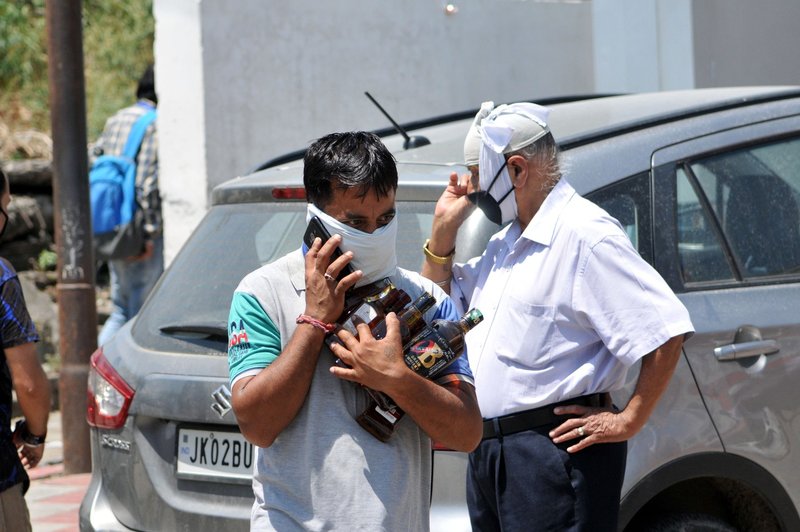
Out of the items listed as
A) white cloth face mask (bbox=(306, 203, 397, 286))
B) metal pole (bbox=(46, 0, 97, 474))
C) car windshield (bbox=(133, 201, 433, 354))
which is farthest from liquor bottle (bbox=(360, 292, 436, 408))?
metal pole (bbox=(46, 0, 97, 474))

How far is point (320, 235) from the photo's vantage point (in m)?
2.39

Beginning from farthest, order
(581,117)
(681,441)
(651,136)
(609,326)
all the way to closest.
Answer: (581,117) < (651,136) < (681,441) < (609,326)

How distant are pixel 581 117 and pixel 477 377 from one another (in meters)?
1.28

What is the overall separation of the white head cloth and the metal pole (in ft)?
13.9

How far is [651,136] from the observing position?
3641 millimetres

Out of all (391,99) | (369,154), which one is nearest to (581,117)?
(369,154)

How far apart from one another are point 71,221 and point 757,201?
433 centimetres

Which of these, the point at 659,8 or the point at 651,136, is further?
the point at 659,8

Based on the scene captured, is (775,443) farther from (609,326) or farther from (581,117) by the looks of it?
(581,117)

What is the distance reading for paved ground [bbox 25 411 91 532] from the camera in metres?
5.93

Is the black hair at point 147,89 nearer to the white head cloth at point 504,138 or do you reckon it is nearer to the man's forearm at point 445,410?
the white head cloth at point 504,138

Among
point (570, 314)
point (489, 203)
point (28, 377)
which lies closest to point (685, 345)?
point (570, 314)

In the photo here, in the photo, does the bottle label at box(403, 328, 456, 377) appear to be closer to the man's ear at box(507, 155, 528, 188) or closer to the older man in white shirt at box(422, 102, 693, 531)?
the older man in white shirt at box(422, 102, 693, 531)

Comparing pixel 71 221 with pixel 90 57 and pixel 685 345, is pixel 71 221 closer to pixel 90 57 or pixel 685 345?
pixel 685 345
